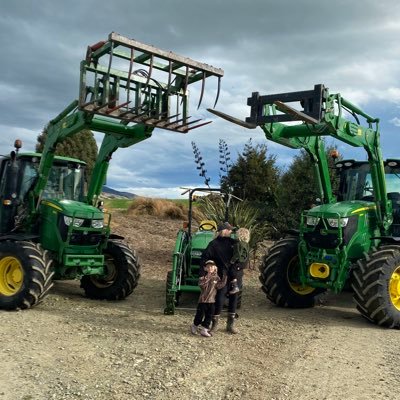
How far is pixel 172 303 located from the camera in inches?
320

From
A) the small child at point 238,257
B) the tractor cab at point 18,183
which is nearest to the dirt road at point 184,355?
the small child at point 238,257

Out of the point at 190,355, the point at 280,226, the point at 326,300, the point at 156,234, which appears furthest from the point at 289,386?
the point at 280,226

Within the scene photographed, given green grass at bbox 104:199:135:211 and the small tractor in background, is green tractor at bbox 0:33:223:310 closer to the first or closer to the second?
the small tractor in background

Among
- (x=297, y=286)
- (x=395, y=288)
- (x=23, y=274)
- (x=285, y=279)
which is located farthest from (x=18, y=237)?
(x=395, y=288)

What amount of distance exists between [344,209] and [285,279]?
1.60 metres

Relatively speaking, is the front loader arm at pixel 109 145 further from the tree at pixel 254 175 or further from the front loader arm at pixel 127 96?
the tree at pixel 254 175

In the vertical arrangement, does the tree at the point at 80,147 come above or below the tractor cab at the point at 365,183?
above

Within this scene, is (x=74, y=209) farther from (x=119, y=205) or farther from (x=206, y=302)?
(x=119, y=205)

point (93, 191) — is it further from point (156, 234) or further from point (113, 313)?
point (156, 234)

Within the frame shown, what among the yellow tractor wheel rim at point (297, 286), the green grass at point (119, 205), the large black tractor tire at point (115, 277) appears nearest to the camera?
the yellow tractor wheel rim at point (297, 286)

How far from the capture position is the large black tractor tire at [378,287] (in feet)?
25.1

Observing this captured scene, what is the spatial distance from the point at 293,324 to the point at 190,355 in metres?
2.52

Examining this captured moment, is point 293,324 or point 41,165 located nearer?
point 293,324

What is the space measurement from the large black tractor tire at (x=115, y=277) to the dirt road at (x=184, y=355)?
0.38 meters
